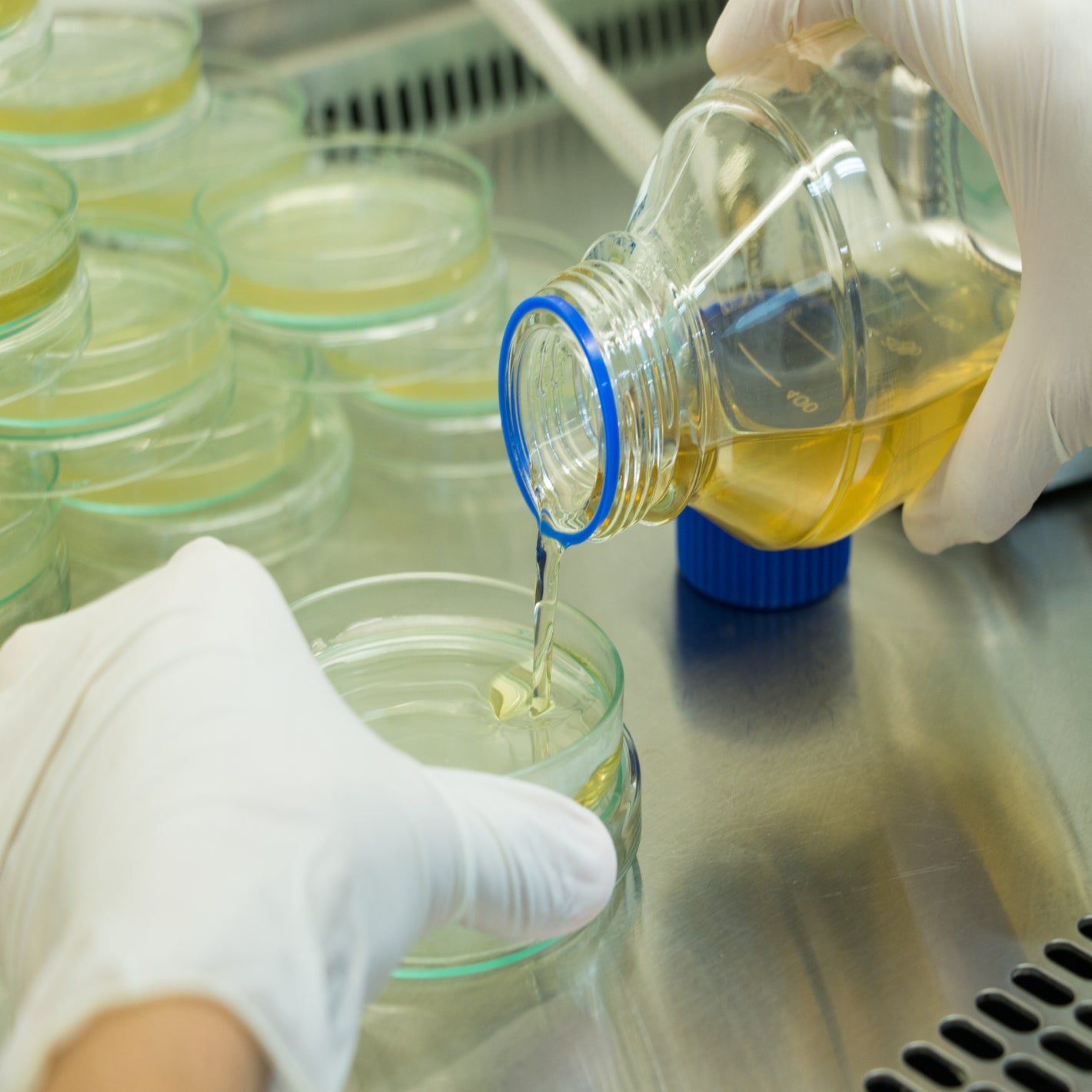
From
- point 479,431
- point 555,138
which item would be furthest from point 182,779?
point 555,138

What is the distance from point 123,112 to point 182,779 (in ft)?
3.29

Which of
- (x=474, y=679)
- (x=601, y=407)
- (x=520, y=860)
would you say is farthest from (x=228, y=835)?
(x=474, y=679)

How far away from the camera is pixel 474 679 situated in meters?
1.20

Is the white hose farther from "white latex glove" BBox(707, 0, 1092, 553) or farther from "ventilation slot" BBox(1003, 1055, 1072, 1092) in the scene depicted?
"ventilation slot" BBox(1003, 1055, 1072, 1092)

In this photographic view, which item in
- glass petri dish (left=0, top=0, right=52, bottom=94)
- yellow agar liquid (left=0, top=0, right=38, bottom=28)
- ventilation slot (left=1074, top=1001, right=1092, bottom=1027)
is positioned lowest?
ventilation slot (left=1074, top=1001, right=1092, bottom=1027)

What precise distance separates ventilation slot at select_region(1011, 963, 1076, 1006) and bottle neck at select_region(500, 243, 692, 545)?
0.42 m

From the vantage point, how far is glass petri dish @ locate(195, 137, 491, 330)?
4.81 feet

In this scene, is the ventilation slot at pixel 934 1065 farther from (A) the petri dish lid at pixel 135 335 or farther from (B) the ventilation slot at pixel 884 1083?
(A) the petri dish lid at pixel 135 335

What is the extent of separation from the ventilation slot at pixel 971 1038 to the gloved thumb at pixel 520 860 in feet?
0.83

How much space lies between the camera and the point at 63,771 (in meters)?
0.84

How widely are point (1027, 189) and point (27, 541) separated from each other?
89 cm

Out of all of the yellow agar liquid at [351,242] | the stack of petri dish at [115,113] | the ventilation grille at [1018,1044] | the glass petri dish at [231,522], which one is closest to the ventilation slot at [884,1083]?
the ventilation grille at [1018,1044]

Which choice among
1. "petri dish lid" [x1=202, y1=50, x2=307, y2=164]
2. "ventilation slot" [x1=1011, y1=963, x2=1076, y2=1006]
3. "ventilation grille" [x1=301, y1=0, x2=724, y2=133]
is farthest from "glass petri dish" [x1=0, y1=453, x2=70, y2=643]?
"ventilation grille" [x1=301, y1=0, x2=724, y2=133]

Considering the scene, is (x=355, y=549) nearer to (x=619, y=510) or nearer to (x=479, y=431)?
(x=479, y=431)
